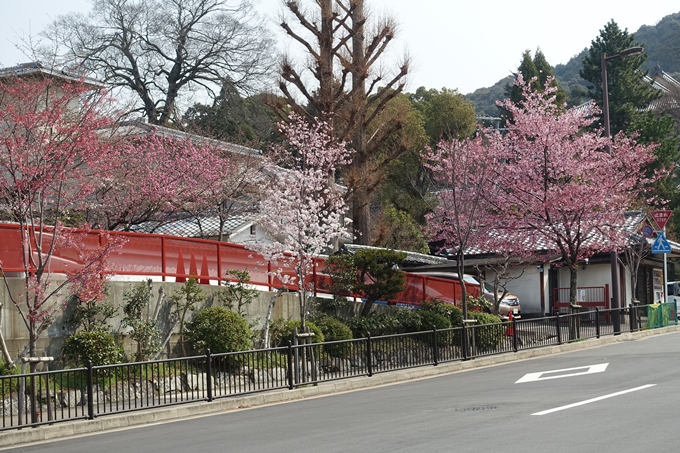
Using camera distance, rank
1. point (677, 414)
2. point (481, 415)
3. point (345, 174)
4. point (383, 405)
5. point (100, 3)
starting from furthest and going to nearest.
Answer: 1. point (100, 3)
2. point (345, 174)
3. point (383, 405)
4. point (481, 415)
5. point (677, 414)

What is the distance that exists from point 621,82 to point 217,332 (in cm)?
5387

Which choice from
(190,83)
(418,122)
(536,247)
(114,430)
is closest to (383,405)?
(114,430)

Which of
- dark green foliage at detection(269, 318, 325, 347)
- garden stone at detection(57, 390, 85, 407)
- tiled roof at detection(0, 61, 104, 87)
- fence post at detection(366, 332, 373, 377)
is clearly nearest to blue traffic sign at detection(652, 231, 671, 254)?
dark green foliage at detection(269, 318, 325, 347)

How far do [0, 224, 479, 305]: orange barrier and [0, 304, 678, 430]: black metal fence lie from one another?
9.57 feet

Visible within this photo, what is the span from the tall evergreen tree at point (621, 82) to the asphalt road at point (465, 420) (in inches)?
1989

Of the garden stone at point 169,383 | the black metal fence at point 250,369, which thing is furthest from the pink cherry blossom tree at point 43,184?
the garden stone at point 169,383

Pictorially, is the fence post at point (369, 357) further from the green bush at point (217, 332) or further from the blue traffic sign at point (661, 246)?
the blue traffic sign at point (661, 246)

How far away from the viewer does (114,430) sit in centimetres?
1543

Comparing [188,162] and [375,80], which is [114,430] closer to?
[188,162]

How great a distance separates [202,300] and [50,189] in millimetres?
6006

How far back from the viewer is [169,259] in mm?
22797

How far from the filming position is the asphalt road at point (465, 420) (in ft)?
32.2

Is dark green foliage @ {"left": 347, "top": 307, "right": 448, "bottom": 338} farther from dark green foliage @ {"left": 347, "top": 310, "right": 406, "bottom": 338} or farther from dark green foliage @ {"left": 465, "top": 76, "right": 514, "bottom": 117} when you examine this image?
dark green foliage @ {"left": 465, "top": 76, "right": 514, "bottom": 117}

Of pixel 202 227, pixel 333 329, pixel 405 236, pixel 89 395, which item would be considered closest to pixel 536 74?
pixel 405 236
